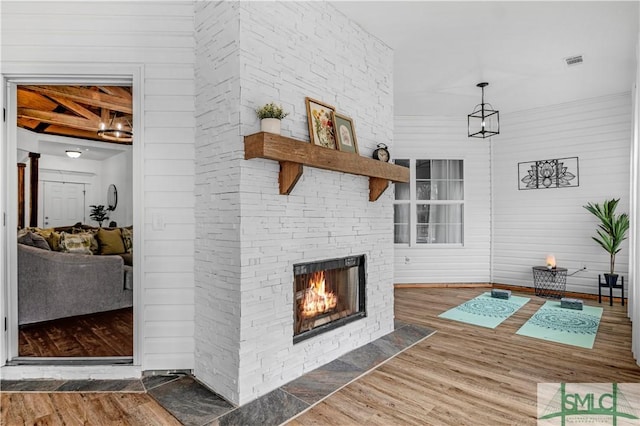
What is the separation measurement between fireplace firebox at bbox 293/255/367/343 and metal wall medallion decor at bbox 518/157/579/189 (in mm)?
3966

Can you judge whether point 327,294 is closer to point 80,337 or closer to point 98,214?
point 80,337

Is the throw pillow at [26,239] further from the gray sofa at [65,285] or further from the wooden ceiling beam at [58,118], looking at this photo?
the wooden ceiling beam at [58,118]

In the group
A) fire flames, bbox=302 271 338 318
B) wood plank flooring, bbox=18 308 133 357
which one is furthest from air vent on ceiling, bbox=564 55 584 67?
wood plank flooring, bbox=18 308 133 357

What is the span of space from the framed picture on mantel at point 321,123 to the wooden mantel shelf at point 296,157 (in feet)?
0.65

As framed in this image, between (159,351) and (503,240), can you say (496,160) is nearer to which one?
(503,240)

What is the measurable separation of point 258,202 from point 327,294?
3.54 ft

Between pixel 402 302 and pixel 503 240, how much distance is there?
7.71ft

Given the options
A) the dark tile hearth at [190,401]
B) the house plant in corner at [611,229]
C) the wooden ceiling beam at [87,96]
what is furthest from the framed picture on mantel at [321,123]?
the house plant in corner at [611,229]

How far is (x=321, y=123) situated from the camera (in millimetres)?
2781

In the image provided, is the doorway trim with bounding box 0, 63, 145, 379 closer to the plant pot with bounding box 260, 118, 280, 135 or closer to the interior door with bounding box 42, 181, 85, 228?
the plant pot with bounding box 260, 118, 280, 135

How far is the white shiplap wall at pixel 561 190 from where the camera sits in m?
5.05

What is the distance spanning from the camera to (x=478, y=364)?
285cm

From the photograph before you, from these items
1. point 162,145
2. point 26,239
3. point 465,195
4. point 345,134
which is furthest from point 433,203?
point 26,239

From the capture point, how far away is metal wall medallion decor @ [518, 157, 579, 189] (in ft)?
17.6
